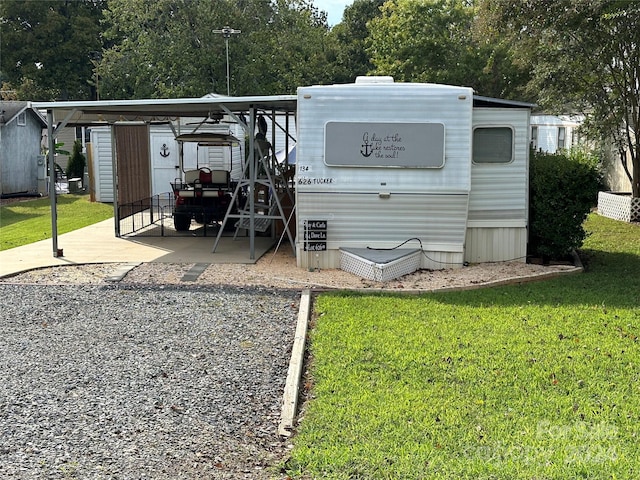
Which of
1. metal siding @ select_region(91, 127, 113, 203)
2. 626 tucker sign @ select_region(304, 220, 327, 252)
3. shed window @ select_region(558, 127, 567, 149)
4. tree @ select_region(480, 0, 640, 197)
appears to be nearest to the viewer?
626 tucker sign @ select_region(304, 220, 327, 252)

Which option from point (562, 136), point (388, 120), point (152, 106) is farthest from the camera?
point (562, 136)

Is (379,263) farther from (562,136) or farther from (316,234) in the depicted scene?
(562,136)

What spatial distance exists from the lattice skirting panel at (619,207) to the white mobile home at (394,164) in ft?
21.6

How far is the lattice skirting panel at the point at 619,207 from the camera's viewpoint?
15.6 m

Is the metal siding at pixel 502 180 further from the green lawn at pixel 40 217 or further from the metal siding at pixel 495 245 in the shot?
the green lawn at pixel 40 217

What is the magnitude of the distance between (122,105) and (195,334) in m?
5.06

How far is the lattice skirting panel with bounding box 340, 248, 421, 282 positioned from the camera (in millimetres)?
9375

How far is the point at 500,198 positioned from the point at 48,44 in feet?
128

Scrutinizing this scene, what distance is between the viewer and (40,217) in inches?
684

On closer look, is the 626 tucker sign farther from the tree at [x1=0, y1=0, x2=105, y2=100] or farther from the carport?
the tree at [x1=0, y1=0, x2=105, y2=100]

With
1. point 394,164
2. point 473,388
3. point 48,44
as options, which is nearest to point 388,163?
point 394,164

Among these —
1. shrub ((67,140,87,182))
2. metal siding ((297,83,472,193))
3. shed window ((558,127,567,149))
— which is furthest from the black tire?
shrub ((67,140,87,182))

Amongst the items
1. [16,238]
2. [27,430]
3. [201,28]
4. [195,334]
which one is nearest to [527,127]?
[195,334]

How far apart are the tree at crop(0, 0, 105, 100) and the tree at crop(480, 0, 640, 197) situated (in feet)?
108
